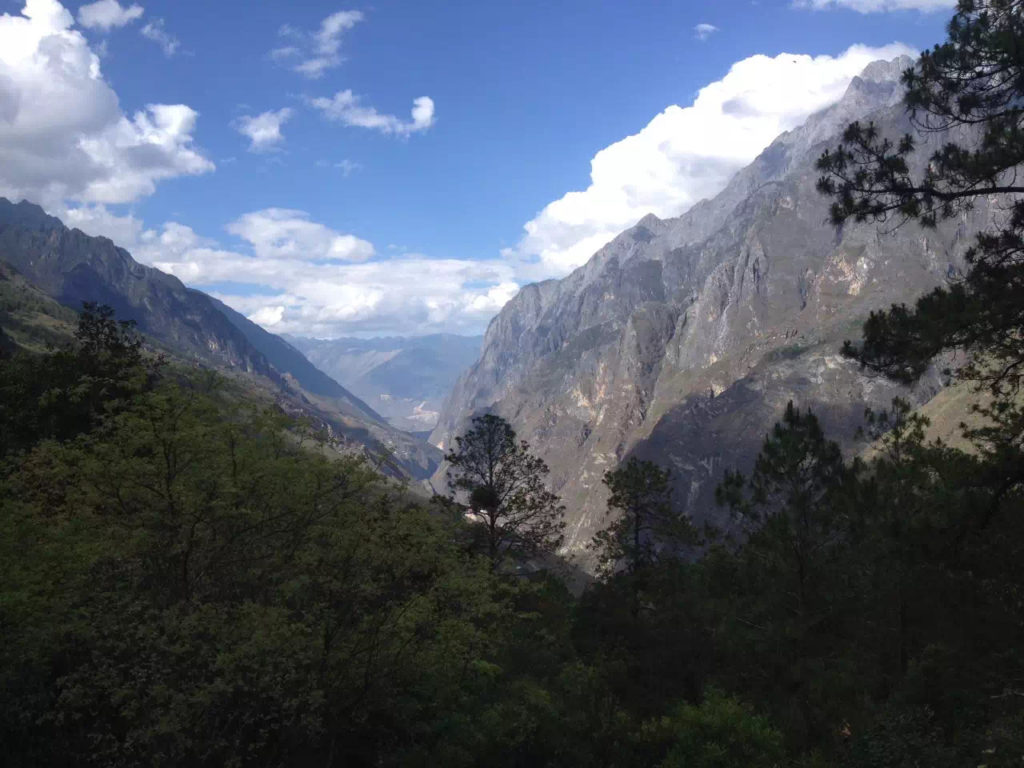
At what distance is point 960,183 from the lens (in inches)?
458

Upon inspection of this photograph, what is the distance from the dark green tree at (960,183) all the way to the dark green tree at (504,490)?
20.5 metres

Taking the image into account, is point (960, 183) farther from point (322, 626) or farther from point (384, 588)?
point (322, 626)

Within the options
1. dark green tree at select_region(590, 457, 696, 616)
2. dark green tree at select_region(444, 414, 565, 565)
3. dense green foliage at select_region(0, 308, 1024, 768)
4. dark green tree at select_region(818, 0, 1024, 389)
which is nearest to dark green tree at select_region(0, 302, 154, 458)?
dense green foliage at select_region(0, 308, 1024, 768)

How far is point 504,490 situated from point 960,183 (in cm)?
2377

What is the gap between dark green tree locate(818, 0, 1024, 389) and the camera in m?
11.0

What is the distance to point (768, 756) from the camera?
1241 cm

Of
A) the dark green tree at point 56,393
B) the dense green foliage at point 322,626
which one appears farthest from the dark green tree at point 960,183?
the dark green tree at point 56,393

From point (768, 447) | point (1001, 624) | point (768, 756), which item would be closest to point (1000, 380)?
point (1001, 624)

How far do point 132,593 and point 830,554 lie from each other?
23.1 metres

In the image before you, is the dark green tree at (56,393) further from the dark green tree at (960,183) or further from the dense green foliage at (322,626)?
the dark green tree at (960,183)

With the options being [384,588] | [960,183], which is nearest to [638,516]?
[384,588]

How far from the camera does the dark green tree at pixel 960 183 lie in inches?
432

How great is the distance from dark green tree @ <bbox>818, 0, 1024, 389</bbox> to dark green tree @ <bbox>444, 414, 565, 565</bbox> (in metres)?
20.5

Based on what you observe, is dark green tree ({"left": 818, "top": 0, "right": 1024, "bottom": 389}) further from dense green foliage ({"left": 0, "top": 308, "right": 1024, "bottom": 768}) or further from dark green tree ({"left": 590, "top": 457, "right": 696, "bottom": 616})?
dark green tree ({"left": 590, "top": 457, "right": 696, "bottom": 616})
